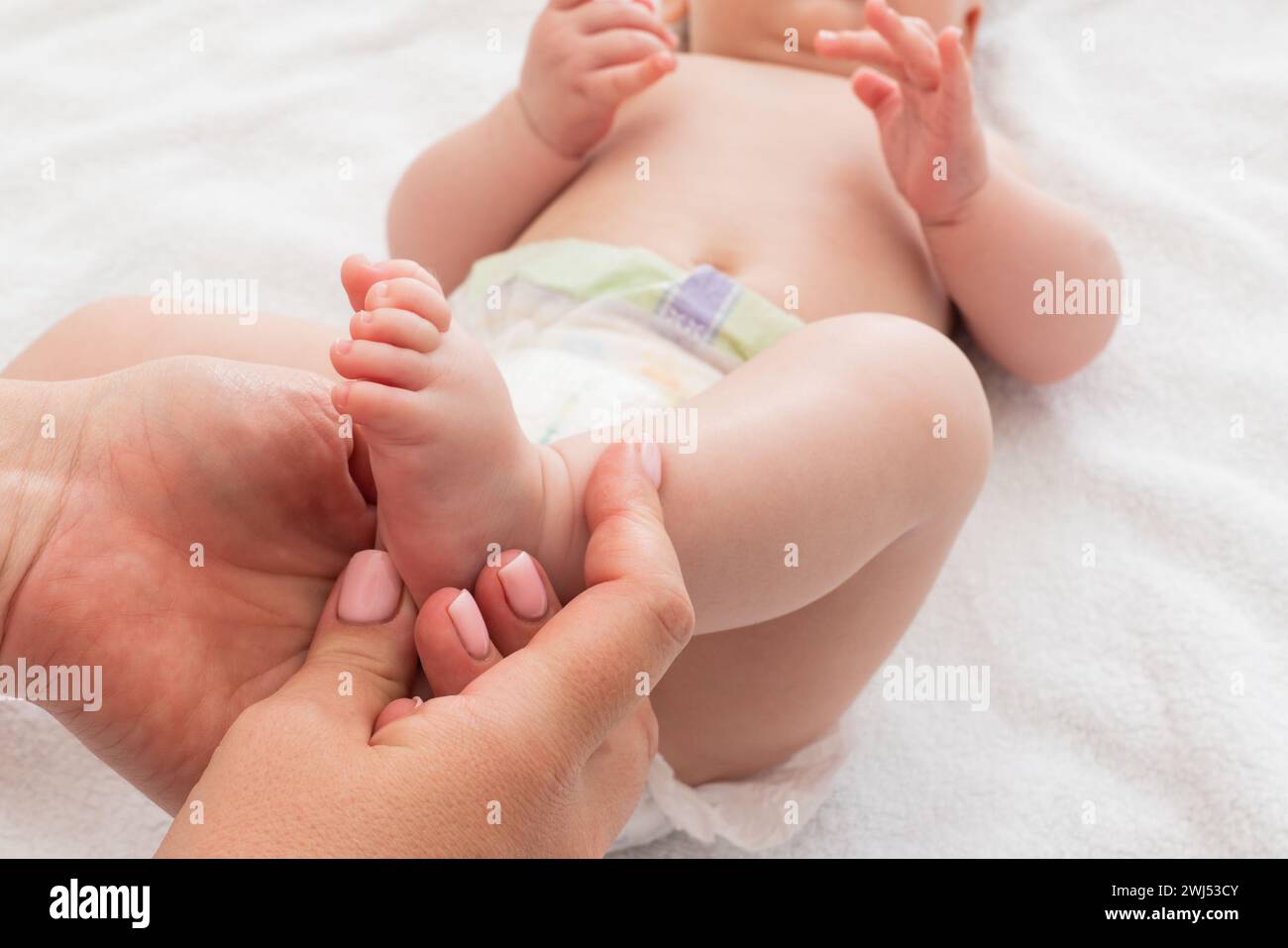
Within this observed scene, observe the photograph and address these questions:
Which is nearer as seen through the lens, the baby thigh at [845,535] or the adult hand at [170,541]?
the adult hand at [170,541]

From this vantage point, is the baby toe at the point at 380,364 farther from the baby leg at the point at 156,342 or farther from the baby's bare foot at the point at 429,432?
the baby leg at the point at 156,342

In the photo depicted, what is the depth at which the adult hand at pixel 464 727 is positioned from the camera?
2.11 ft

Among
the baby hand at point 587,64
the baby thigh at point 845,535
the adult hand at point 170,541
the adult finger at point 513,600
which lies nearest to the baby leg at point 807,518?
the baby thigh at point 845,535

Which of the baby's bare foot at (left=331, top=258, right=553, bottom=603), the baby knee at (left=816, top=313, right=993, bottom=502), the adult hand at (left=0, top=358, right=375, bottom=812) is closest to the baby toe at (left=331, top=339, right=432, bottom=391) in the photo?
the baby's bare foot at (left=331, top=258, right=553, bottom=603)

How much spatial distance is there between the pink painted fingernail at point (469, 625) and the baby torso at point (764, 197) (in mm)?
584

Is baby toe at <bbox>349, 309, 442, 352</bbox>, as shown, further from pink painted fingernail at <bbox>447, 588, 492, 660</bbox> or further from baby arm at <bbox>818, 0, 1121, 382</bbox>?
baby arm at <bbox>818, 0, 1121, 382</bbox>

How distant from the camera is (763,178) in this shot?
1.36 m

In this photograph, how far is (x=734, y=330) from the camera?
1.20 metres

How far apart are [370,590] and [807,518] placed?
34cm

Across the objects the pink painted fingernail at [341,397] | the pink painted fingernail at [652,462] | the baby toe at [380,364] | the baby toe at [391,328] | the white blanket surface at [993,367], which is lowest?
the white blanket surface at [993,367]

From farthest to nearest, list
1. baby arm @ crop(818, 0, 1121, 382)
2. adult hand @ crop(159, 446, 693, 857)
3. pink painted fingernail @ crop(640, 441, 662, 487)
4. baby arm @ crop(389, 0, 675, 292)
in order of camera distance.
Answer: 1. baby arm @ crop(389, 0, 675, 292)
2. baby arm @ crop(818, 0, 1121, 382)
3. pink painted fingernail @ crop(640, 441, 662, 487)
4. adult hand @ crop(159, 446, 693, 857)

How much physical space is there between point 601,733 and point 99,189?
1238 mm

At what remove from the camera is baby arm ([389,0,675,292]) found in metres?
1.35

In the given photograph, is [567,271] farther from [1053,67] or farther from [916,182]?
[1053,67]
